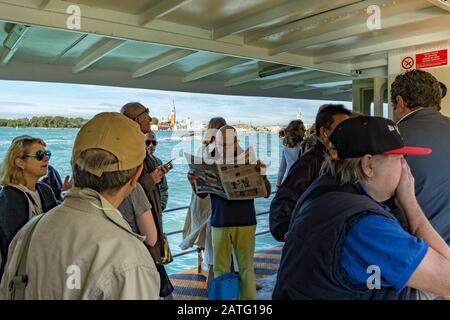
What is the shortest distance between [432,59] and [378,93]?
1206mm

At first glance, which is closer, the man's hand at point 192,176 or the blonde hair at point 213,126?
the man's hand at point 192,176

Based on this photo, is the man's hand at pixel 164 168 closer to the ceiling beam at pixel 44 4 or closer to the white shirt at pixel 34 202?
the white shirt at pixel 34 202

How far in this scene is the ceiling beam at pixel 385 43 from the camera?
11.3 ft

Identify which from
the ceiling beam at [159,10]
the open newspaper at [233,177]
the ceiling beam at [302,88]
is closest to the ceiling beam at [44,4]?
the ceiling beam at [159,10]

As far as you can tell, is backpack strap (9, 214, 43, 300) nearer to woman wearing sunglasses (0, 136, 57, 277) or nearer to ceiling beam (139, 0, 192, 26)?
woman wearing sunglasses (0, 136, 57, 277)

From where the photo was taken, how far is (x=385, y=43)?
382 cm

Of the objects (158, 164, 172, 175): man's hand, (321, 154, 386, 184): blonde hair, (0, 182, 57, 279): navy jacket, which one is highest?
(321, 154, 386, 184): blonde hair

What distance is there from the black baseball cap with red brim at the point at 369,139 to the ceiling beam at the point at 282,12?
175 cm

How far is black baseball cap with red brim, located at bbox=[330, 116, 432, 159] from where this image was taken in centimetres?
111

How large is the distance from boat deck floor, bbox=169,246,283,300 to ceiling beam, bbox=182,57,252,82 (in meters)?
2.28

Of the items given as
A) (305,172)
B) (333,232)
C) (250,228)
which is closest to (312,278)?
(333,232)

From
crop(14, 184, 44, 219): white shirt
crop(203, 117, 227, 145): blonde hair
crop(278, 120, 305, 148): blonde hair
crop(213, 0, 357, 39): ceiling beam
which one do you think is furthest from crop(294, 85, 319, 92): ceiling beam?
crop(14, 184, 44, 219): white shirt

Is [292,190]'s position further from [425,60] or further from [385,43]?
[425,60]
